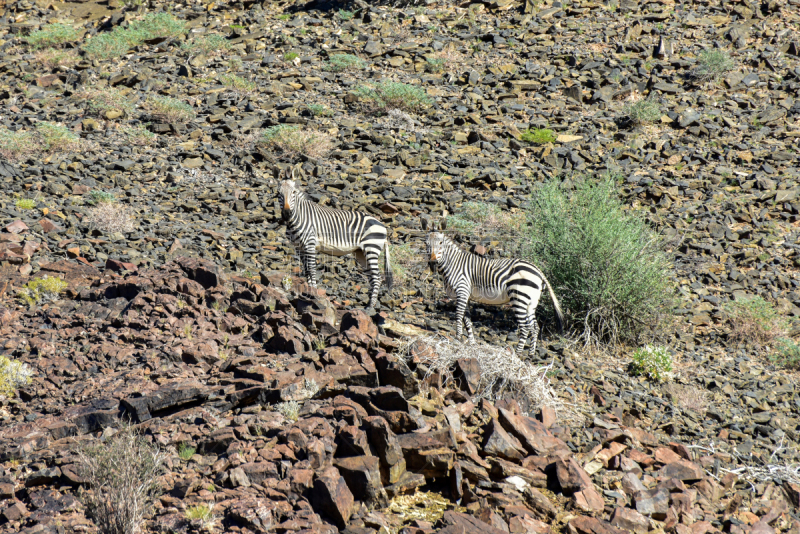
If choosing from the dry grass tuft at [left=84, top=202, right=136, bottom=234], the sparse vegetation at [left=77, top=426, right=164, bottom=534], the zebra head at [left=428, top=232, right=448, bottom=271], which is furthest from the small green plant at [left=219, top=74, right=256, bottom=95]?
the sparse vegetation at [left=77, top=426, right=164, bottom=534]

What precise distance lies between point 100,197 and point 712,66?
1813 cm

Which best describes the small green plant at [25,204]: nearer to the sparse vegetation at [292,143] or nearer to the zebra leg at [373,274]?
the sparse vegetation at [292,143]

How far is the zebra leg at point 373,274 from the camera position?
11.7 meters

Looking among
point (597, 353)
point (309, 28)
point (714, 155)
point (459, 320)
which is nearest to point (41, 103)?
point (309, 28)

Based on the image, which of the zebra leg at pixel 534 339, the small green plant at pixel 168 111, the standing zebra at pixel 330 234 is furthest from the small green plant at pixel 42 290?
the small green plant at pixel 168 111

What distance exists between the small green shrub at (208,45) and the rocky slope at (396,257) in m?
0.21

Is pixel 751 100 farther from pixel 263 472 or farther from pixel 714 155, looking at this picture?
pixel 263 472

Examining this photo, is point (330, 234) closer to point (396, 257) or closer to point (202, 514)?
point (396, 257)

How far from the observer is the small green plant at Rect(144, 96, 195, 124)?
18953 millimetres

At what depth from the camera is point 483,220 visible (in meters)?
14.8

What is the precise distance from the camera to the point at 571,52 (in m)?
22.8

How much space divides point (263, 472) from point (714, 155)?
652 inches

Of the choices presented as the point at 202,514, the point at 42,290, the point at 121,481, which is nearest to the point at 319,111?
the point at 42,290

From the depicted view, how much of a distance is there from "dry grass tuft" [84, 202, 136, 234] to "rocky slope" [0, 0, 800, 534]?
18 centimetres
